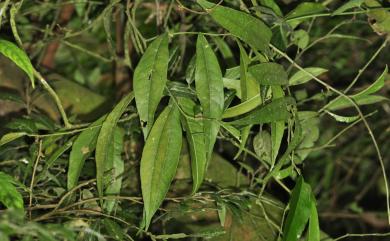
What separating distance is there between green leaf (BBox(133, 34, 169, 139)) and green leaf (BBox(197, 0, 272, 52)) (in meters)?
0.08

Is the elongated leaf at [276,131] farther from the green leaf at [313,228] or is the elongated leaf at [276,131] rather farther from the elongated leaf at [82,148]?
the elongated leaf at [82,148]

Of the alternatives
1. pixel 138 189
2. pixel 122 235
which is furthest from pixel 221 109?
pixel 138 189

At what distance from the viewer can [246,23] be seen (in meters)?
0.87

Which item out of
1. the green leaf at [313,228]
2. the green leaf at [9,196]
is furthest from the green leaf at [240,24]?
the green leaf at [9,196]

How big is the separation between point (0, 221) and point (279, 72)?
441mm

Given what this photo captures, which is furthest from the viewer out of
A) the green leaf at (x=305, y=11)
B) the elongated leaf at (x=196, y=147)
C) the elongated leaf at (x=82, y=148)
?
the green leaf at (x=305, y=11)

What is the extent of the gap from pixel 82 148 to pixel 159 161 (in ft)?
0.53

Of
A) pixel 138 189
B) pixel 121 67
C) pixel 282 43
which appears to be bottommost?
pixel 138 189

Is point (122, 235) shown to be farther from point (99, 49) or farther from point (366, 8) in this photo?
point (99, 49)

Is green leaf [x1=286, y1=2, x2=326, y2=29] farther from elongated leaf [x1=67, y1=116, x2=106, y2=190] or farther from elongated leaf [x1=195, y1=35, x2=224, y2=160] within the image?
elongated leaf [x1=67, y1=116, x2=106, y2=190]

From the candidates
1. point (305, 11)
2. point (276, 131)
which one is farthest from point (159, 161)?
point (305, 11)

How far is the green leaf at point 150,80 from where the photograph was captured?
2.72 ft

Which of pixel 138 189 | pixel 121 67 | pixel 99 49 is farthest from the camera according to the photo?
pixel 99 49

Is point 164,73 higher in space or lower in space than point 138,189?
higher
